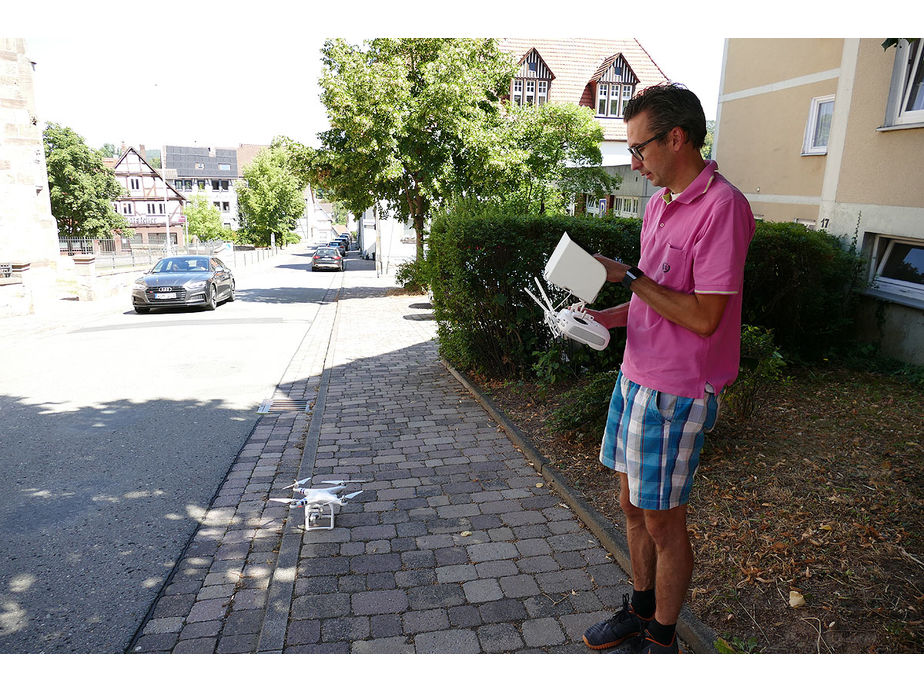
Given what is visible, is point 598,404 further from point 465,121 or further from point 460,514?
point 465,121

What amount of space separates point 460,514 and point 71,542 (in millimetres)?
2594

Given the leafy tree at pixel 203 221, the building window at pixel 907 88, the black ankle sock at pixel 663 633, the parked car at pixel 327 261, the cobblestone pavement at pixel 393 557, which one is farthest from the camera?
the leafy tree at pixel 203 221

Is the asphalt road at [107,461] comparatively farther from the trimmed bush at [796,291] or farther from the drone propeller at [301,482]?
the trimmed bush at [796,291]

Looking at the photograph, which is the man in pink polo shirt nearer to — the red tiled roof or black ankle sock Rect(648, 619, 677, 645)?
black ankle sock Rect(648, 619, 677, 645)

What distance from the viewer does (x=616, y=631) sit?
8.96ft

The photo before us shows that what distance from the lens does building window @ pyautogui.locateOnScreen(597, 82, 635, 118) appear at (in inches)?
1177

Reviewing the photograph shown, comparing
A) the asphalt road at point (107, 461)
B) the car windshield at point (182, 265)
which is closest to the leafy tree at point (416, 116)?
the car windshield at point (182, 265)

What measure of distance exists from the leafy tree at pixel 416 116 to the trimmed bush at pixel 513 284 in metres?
11.5

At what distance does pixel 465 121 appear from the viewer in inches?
720

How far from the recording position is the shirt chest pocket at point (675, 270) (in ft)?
7.28

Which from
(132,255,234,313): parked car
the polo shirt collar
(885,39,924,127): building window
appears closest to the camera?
the polo shirt collar

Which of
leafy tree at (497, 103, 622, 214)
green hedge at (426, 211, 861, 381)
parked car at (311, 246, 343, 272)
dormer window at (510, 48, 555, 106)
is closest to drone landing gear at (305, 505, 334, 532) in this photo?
green hedge at (426, 211, 861, 381)

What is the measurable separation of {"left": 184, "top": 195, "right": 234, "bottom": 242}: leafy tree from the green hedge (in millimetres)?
66987

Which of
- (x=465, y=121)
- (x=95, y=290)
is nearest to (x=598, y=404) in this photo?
(x=465, y=121)
